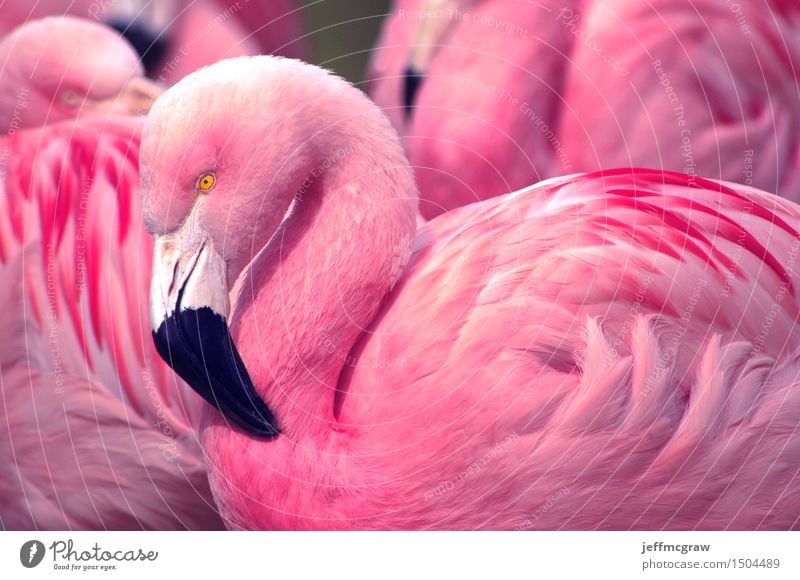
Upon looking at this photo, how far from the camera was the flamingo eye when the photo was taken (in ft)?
5.25

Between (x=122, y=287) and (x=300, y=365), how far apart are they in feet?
1.41

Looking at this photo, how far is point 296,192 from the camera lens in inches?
53.6

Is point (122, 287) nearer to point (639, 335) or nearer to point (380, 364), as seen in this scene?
point (380, 364)

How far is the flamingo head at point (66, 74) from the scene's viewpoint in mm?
1583

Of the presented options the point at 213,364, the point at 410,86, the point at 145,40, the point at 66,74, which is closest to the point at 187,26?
the point at 145,40

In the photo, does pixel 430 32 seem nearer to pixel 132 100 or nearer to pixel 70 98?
pixel 132 100

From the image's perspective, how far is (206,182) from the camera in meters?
1.28

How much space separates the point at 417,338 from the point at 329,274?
0.52ft

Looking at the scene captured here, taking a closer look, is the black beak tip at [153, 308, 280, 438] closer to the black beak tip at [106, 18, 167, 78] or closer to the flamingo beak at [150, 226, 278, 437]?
the flamingo beak at [150, 226, 278, 437]

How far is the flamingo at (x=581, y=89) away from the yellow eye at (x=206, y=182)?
1.43 ft
